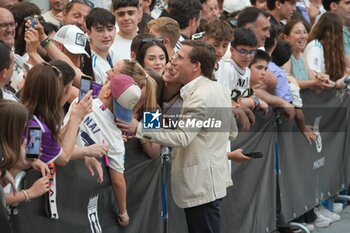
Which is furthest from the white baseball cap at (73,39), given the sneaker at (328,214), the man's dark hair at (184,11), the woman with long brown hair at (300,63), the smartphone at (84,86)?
the sneaker at (328,214)

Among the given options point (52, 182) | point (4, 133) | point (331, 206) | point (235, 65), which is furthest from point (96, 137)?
point (331, 206)

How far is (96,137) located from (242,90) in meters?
2.82

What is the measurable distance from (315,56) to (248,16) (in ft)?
4.52

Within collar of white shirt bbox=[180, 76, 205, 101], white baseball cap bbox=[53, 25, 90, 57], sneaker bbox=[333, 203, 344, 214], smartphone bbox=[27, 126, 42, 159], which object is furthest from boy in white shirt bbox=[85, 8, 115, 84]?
sneaker bbox=[333, 203, 344, 214]

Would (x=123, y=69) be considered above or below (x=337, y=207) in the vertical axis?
above

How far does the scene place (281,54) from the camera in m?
11.1

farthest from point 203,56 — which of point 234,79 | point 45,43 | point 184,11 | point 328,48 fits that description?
point 328,48

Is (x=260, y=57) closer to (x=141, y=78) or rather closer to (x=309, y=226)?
(x=309, y=226)

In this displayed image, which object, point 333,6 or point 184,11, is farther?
point 333,6

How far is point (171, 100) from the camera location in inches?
328

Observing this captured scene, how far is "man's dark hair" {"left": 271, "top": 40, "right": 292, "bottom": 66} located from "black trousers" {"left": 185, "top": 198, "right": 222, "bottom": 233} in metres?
3.39

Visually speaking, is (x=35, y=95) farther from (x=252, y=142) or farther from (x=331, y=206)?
(x=331, y=206)

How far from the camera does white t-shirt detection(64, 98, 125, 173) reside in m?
7.34

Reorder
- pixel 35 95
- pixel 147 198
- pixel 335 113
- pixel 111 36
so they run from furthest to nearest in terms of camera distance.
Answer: pixel 335 113 < pixel 111 36 < pixel 147 198 < pixel 35 95
